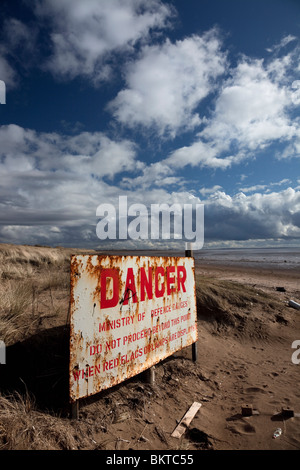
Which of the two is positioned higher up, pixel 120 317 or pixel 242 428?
pixel 120 317

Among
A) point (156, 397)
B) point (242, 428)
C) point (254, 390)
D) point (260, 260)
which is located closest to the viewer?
point (242, 428)

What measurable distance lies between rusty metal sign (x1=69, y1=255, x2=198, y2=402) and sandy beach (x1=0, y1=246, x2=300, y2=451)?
1.30 feet

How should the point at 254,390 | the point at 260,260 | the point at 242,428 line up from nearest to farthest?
1. the point at 242,428
2. the point at 254,390
3. the point at 260,260

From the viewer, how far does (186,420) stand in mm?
3184

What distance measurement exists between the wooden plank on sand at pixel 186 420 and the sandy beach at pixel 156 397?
0.15ft

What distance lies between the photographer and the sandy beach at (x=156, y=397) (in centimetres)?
271

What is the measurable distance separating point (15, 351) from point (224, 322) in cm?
452

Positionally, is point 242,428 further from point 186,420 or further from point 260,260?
point 260,260

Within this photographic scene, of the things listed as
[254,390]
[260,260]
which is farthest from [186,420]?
[260,260]

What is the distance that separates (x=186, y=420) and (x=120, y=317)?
1.44m

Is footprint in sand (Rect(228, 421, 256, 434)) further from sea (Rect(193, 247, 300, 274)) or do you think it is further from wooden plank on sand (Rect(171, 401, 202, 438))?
sea (Rect(193, 247, 300, 274))

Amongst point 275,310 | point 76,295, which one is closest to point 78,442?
point 76,295

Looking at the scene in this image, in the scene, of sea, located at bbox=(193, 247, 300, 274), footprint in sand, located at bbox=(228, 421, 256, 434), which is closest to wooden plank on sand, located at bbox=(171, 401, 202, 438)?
footprint in sand, located at bbox=(228, 421, 256, 434)

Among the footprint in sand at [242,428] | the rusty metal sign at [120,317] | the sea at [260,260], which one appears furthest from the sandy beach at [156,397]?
the sea at [260,260]
